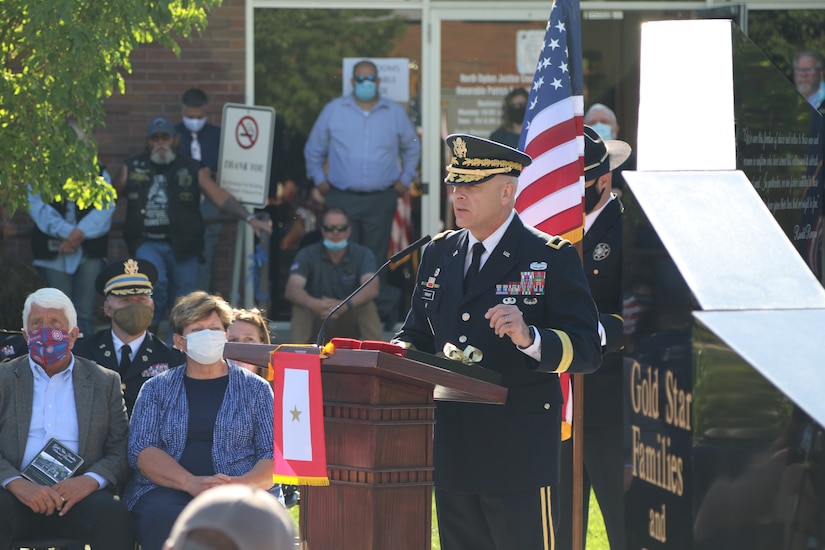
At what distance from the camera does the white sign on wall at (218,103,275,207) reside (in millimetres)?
10898

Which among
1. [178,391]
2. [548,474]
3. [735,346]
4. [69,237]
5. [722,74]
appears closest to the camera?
[735,346]

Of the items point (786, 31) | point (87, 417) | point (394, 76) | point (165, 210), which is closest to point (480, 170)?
point (87, 417)

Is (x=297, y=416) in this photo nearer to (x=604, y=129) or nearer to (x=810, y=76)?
(x=604, y=129)

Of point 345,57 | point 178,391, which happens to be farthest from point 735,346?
point 345,57

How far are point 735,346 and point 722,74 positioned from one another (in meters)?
1.02

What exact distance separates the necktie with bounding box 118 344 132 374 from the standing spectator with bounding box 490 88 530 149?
531 centimetres

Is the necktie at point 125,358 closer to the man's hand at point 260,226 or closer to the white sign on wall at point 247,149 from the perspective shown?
the white sign on wall at point 247,149

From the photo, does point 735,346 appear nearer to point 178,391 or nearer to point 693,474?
point 693,474

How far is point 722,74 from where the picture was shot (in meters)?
3.88

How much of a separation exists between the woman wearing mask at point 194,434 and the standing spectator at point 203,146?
5191 millimetres

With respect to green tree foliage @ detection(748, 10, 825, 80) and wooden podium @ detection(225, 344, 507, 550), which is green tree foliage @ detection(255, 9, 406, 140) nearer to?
green tree foliage @ detection(748, 10, 825, 80)

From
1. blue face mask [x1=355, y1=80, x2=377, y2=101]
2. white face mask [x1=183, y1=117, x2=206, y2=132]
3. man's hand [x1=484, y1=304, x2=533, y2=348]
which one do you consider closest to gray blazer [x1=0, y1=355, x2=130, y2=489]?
man's hand [x1=484, y1=304, x2=533, y2=348]

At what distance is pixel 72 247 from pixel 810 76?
6.37 m

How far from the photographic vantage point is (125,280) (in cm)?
732
